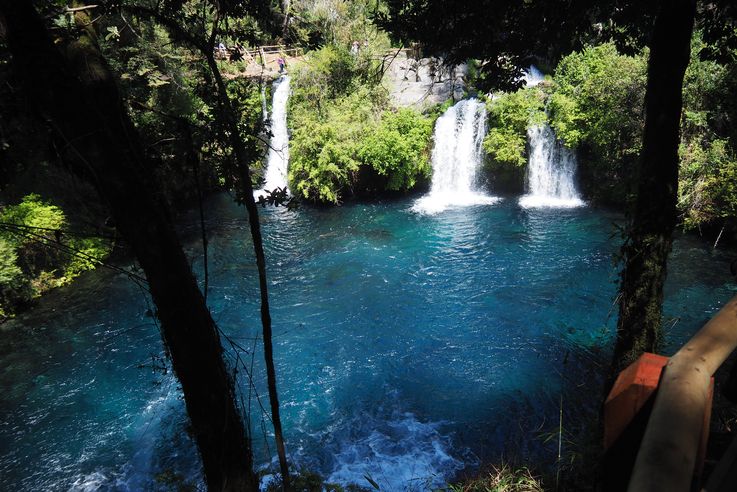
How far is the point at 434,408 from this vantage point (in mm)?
7699

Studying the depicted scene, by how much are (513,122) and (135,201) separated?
56.8 feet

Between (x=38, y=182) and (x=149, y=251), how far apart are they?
14105 millimetres

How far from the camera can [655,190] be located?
4.43 meters

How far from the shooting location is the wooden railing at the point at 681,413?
758 millimetres

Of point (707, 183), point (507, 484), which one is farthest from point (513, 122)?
point (507, 484)

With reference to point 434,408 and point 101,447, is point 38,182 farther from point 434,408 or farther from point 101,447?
point 434,408

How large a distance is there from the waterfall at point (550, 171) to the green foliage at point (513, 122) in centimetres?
44

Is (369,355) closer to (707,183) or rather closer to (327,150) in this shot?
(327,150)

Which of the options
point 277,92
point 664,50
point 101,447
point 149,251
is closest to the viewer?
point 149,251

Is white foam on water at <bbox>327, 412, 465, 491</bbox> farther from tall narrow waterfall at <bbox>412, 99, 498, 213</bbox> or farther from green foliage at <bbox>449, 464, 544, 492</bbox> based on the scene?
tall narrow waterfall at <bbox>412, 99, 498, 213</bbox>

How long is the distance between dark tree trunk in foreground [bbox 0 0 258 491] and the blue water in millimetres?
1020

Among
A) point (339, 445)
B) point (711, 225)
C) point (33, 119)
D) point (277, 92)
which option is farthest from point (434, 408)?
point (277, 92)

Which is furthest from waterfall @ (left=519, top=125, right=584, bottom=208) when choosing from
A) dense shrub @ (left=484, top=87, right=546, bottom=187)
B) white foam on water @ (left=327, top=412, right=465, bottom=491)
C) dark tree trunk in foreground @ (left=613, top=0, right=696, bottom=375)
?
dark tree trunk in foreground @ (left=613, top=0, right=696, bottom=375)

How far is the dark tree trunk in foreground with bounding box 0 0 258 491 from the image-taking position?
8.64 feet
